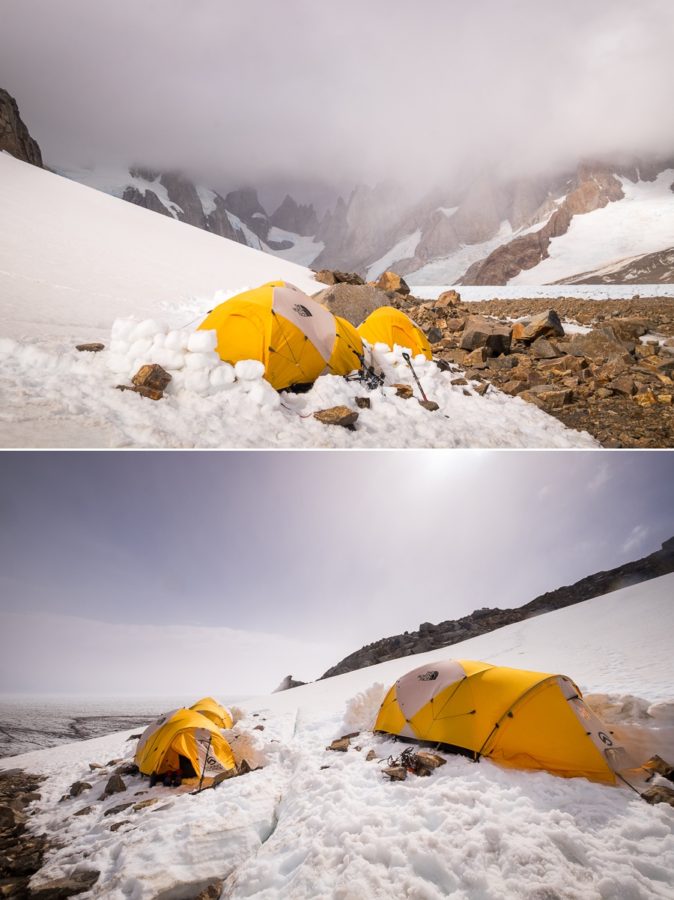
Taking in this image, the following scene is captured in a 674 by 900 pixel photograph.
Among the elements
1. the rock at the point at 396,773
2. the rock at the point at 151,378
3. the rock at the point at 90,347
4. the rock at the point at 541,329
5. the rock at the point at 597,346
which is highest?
the rock at the point at 541,329

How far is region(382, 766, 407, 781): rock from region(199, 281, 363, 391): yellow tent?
22.5ft

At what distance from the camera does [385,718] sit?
883cm

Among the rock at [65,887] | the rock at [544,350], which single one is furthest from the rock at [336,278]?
the rock at [65,887]

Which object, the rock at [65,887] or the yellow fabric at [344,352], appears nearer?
the rock at [65,887]

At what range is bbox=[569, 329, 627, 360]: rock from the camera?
48.5 feet

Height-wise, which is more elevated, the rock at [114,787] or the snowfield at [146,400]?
the snowfield at [146,400]

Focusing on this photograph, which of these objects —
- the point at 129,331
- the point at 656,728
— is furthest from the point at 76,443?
the point at 656,728

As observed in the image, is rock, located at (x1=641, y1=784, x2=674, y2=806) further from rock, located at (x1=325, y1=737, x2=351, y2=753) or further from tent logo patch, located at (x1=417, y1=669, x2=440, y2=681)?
rock, located at (x1=325, y1=737, x2=351, y2=753)

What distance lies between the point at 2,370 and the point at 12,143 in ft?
217

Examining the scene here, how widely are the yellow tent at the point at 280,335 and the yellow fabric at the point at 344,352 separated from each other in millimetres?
23

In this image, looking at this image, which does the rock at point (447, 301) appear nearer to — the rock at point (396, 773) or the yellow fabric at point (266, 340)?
the yellow fabric at point (266, 340)

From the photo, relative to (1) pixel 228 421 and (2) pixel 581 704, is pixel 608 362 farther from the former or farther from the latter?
(1) pixel 228 421

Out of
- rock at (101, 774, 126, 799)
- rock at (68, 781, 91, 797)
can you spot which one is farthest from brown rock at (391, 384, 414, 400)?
rock at (68, 781, 91, 797)

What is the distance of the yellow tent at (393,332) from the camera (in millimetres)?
14250
